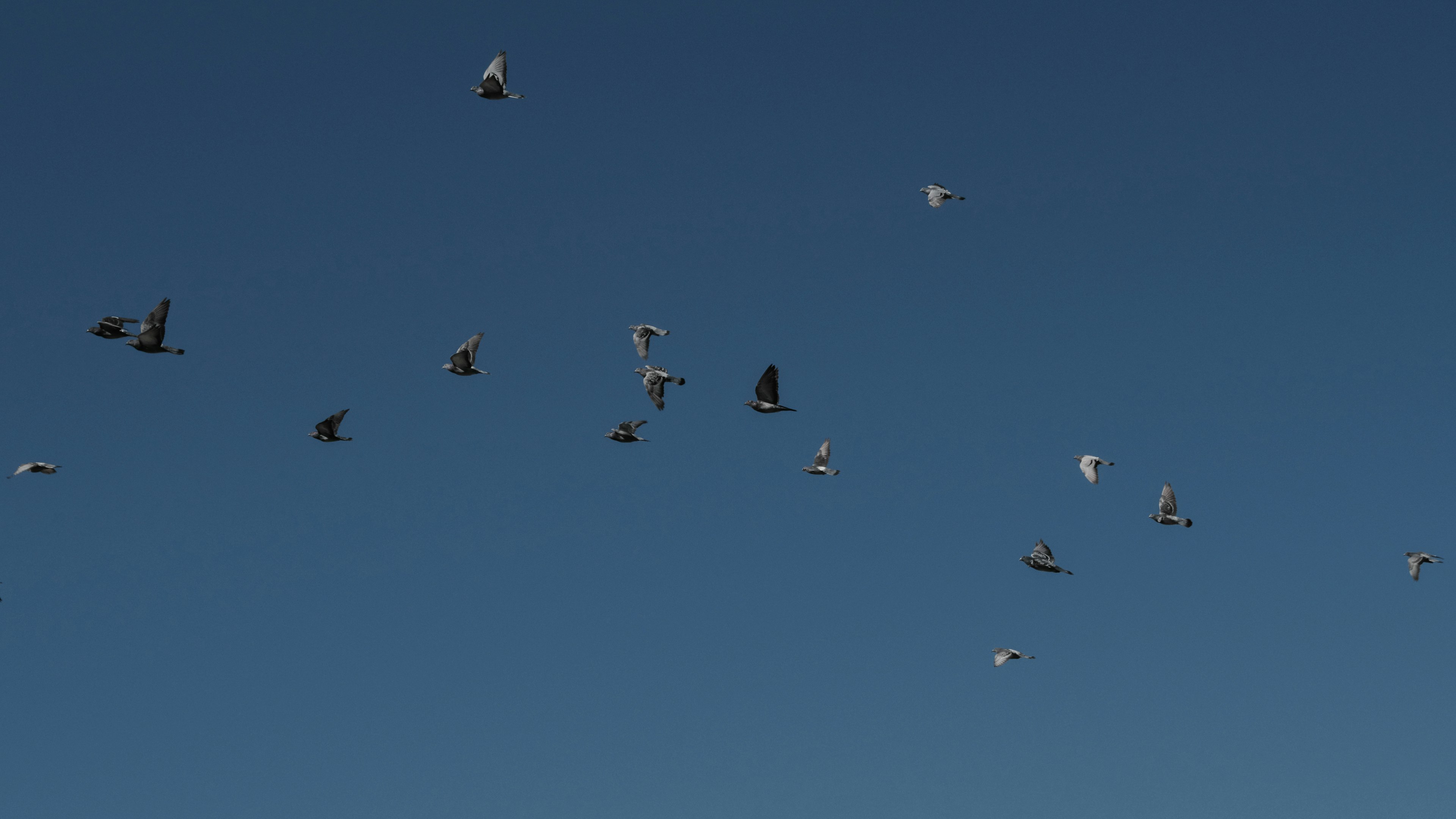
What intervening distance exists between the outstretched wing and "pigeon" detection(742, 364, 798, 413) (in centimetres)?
843

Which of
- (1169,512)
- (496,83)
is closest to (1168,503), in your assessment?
(1169,512)

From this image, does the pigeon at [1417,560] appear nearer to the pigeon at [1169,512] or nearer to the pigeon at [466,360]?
the pigeon at [1169,512]

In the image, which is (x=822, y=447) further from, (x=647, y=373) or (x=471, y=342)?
(x=471, y=342)

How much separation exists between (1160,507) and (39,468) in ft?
181

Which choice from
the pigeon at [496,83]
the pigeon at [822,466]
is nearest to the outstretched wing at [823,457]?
the pigeon at [822,466]

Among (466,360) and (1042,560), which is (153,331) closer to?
(466,360)

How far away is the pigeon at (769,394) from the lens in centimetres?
7719

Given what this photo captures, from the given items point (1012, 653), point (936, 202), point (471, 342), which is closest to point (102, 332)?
point (471, 342)

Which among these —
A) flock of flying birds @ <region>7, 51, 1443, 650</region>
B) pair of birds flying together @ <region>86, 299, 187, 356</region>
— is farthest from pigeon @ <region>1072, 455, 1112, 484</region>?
pair of birds flying together @ <region>86, 299, 187, 356</region>

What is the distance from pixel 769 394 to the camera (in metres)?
77.9

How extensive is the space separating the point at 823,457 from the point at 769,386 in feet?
37.1

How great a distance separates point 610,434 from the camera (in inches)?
3145

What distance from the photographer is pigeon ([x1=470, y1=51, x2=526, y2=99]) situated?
7825 centimetres

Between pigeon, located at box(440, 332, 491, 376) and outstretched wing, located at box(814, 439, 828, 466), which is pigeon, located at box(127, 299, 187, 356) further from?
outstretched wing, located at box(814, 439, 828, 466)
